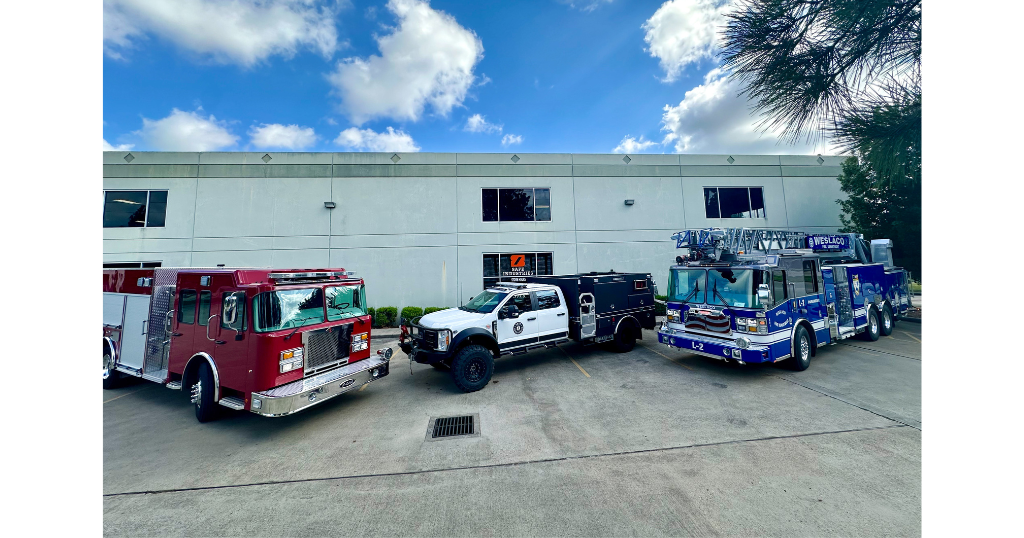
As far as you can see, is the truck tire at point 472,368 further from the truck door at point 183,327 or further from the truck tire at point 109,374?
the truck tire at point 109,374

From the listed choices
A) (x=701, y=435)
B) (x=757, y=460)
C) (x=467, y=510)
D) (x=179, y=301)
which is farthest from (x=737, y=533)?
(x=179, y=301)

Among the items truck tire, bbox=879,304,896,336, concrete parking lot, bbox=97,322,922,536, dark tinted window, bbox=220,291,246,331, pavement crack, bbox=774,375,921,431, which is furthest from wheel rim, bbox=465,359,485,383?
truck tire, bbox=879,304,896,336

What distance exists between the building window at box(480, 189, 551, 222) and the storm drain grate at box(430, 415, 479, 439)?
11.2 meters

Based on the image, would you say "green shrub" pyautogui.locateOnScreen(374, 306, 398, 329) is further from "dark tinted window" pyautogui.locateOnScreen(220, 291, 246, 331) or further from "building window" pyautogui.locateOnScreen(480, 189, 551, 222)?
"dark tinted window" pyautogui.locateOnScreen(220, 291, 246, 331)

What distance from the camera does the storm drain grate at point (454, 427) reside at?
507cm

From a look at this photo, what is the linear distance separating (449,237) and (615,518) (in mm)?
13340

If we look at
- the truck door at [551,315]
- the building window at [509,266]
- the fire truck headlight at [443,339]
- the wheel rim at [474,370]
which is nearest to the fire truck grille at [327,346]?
the fire truck headlight at [443,339]

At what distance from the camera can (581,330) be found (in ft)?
28.3

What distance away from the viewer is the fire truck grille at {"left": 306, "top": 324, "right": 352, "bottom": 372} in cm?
558

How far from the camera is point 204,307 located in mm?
5762

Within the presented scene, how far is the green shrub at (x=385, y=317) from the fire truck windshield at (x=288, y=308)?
8.26 meters

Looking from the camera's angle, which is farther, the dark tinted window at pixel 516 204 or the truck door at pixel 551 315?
the dark tinted window at pixel 516 204

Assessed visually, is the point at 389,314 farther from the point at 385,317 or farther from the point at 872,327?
the point at 872,327

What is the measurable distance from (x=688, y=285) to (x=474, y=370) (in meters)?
5.61
